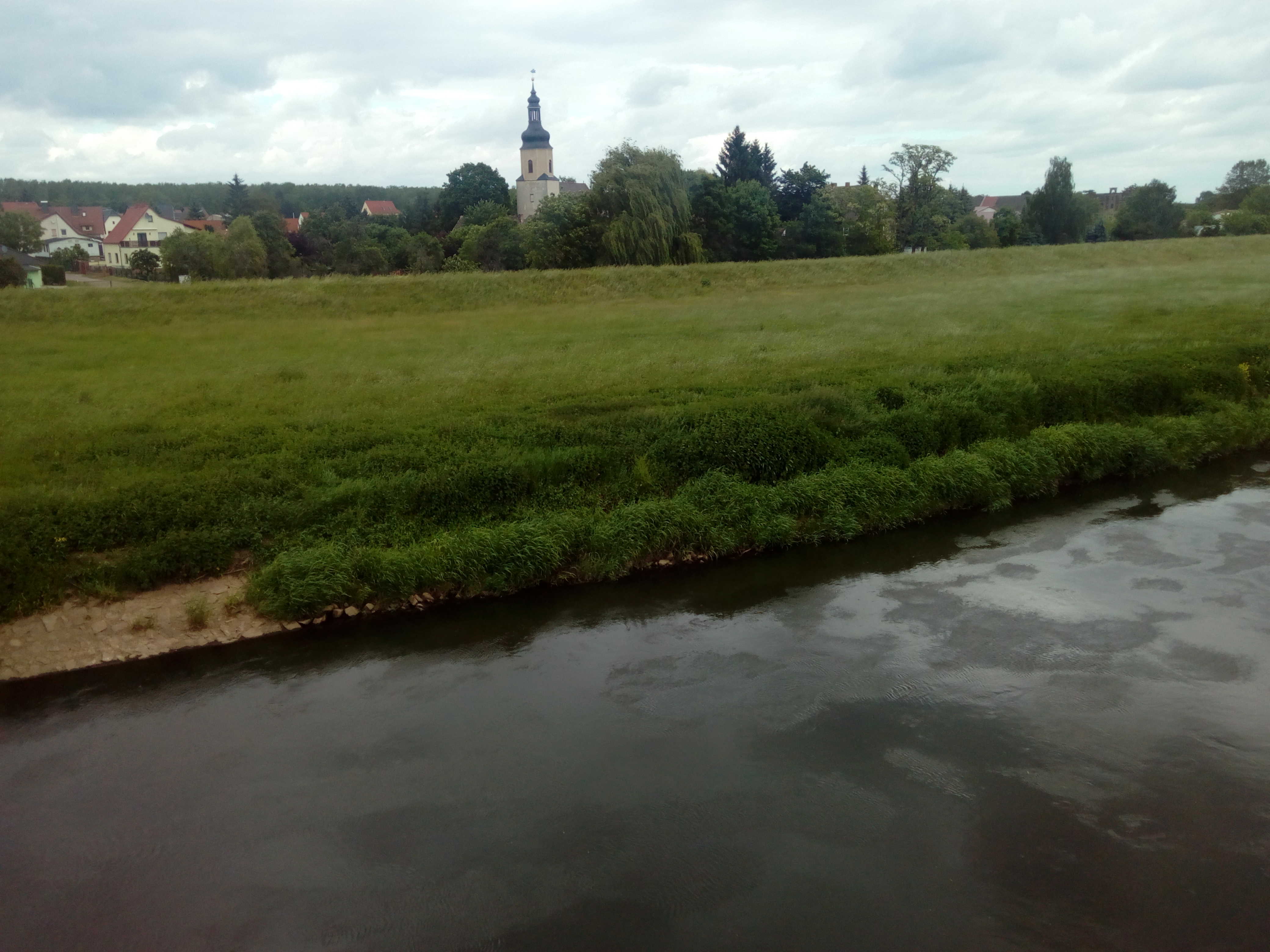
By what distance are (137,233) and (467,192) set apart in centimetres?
3267

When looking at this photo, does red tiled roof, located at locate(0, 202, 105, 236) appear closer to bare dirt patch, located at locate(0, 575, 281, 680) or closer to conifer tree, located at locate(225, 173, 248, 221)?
conifer tree, located at locate(225, 173, 248, 221)

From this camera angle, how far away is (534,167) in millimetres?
99188

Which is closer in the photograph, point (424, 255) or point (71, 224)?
point (424, 255)

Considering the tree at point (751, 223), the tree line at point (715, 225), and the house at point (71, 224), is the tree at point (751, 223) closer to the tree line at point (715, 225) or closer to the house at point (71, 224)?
the tree line at point (715, 225)

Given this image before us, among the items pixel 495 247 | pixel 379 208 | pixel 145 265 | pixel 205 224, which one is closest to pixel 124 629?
pixel 145 265

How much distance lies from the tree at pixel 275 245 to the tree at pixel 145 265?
703 cm

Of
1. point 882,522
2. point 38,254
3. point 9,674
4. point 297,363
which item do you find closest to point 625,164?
point 297,363

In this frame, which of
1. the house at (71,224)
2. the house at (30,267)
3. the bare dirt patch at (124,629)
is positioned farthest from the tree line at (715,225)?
the bare dirt patch at (124,629)

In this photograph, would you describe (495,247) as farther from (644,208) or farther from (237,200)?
(237,200)

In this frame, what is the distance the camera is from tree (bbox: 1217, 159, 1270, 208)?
85.8m

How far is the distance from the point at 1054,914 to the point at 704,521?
740 centimetres

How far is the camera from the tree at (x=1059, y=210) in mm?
67625

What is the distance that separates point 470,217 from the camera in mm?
86750

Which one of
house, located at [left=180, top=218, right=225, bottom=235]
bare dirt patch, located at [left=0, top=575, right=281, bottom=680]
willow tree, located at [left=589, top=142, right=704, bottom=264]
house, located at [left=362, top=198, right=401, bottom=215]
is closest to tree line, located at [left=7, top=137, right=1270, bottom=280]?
willow tree, located at [left=589, top=142, right=704, bottom=264]
